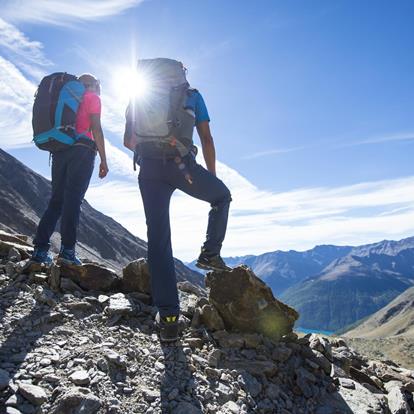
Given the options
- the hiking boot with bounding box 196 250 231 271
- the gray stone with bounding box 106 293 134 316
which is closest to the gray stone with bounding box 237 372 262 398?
the hiking boot with bounding box 196 250 231 271

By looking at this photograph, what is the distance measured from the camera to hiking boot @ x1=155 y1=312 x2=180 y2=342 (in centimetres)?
646

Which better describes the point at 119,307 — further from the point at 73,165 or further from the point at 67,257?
the point at 73,165

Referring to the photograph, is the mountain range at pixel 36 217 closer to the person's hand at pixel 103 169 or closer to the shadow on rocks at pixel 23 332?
the person's hand at pixel 103 169

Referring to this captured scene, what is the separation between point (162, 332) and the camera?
258 inches

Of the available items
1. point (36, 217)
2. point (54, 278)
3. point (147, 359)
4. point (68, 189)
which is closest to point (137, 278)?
point (54, 278)

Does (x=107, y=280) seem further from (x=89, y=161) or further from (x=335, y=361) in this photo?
(x=335, y=361)

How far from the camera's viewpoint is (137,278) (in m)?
9.41

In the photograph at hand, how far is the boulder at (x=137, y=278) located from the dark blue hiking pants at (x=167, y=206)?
2.77 metres

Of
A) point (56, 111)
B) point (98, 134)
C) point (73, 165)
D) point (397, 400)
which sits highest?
point (56, 111)

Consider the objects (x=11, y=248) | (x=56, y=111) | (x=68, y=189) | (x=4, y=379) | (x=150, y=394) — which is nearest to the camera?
(x=4, y=379)

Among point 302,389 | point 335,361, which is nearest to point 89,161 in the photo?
point 302,389

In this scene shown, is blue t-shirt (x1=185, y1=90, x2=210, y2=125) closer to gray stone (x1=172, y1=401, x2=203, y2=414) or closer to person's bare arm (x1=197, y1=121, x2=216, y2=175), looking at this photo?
person's bare arm (x1=197, y1=121, x2=216, y2=175)

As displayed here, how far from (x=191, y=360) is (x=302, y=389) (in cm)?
191

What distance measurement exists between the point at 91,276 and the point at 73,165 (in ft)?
8.40
